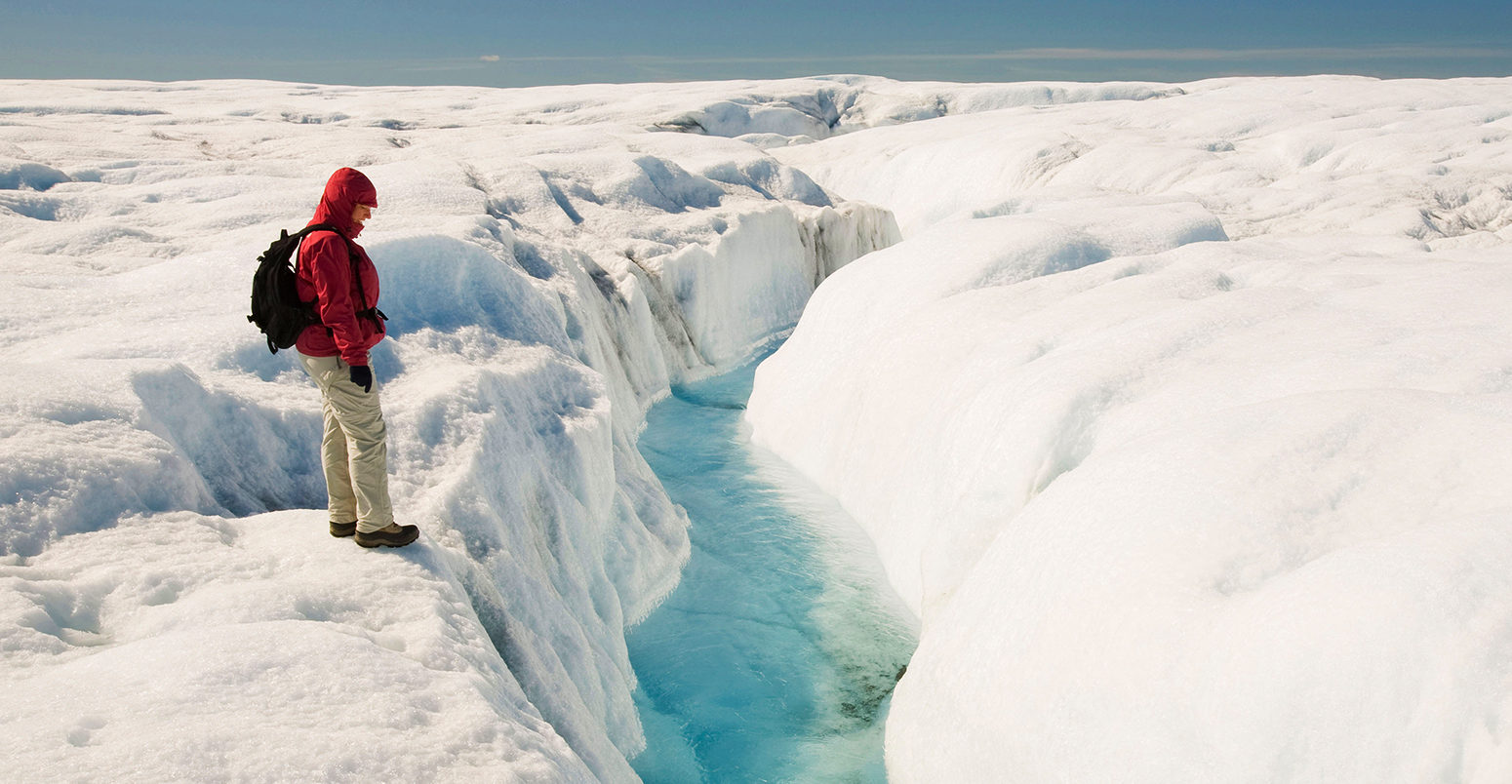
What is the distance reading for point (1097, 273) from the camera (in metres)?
9.07

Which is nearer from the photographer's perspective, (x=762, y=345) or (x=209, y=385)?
(x=209, y=385)

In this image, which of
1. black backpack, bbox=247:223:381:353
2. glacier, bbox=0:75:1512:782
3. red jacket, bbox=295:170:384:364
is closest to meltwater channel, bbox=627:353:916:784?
glacier, bbox=0:75:1512:782

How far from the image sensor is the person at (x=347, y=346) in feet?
11.9

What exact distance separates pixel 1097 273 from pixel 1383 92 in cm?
2815

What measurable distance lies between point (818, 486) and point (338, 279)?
22.8 feet

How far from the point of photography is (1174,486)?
15.3 ft

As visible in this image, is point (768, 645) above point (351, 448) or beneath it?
beneath

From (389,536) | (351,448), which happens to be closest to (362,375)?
(351,448)

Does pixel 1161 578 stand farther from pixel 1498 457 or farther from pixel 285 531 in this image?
pixel 285 531

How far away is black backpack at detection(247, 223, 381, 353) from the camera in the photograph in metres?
3.65

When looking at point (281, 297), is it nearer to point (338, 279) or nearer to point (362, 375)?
point (338, 279)

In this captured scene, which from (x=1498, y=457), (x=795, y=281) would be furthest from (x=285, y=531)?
(x=795, y=281)

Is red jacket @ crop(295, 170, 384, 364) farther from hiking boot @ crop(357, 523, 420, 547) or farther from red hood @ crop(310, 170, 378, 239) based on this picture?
hiking boot @ crop(357, 523, 420, 547)

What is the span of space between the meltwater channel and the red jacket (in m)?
3.40
